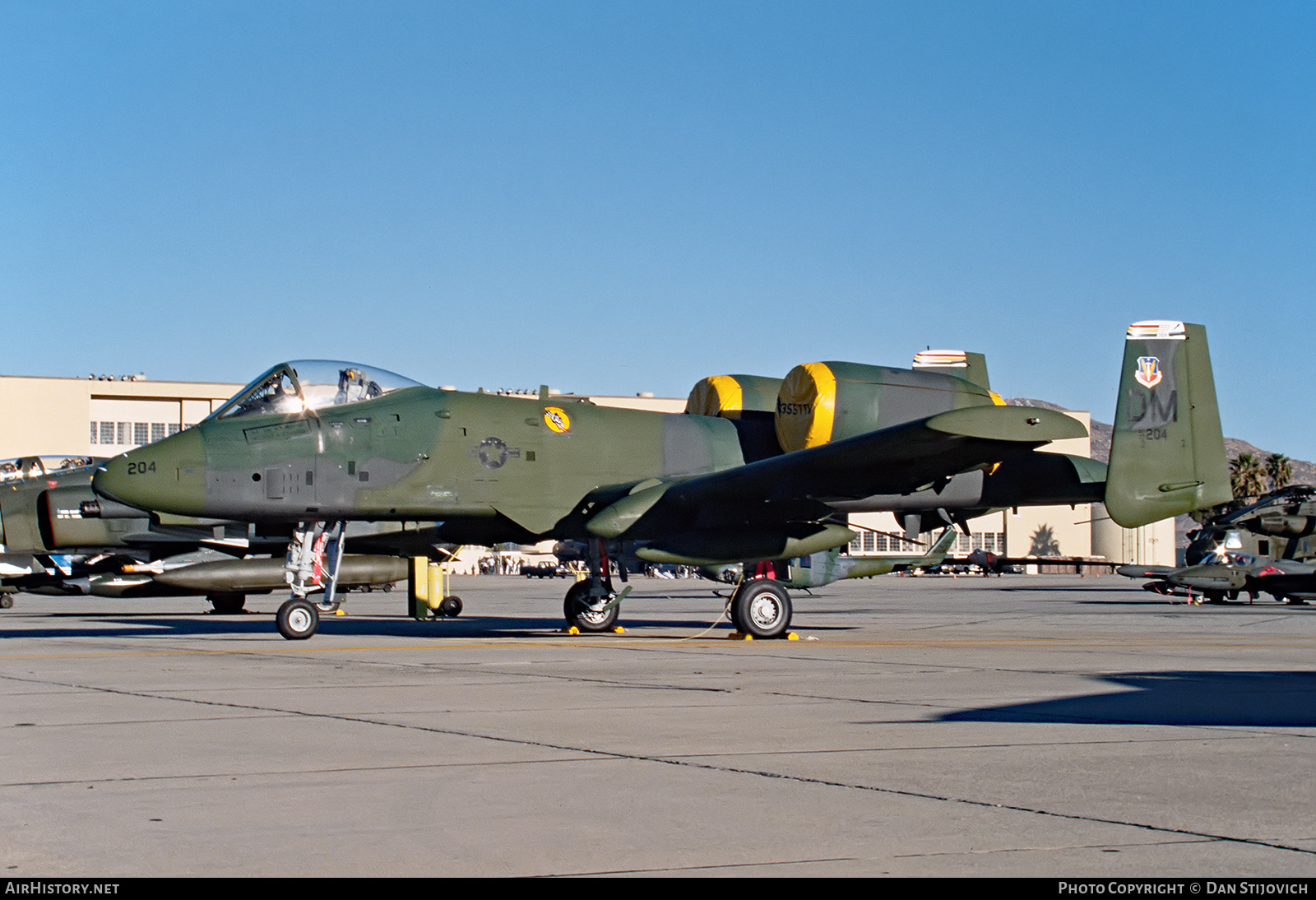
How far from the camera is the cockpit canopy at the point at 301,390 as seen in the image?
16.2 metres

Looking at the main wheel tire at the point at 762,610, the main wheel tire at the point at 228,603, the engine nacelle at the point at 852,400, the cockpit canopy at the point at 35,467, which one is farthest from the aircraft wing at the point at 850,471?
the cockpit canopy at the point at 35,467

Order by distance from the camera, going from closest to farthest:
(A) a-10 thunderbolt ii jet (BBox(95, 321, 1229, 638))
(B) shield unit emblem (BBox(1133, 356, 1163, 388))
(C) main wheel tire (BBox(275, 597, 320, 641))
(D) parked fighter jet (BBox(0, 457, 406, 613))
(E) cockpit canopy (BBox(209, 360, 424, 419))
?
1. (A) a-10 thunderbolt ii jet (BBox(95, 321, 1229, 638))
2. (E) cockpit canopy (BBox(209, 360, 424, 419))
3. (C) main wheel tire (BBox(275, 597, 320, 641))
4. (B) shield unit emblem (BBox(1133, 356, 1163, 388))
5. (D) parked fighter jet (BBox(0, 457, 406, 613))

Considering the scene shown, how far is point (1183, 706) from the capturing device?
29.6 ft

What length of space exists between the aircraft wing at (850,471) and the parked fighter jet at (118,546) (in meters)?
10.0

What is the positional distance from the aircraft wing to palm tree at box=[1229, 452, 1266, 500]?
114 metres

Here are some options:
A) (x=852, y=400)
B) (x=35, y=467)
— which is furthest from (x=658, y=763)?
(x=35, y=467)

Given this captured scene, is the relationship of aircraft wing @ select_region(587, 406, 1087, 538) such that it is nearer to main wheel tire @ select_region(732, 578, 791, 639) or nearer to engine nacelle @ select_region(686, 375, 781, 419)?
main wheel tire @ select_region(732, 578, 791, 639)

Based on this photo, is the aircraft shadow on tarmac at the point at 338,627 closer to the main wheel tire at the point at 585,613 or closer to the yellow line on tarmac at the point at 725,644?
the main wheel tire at the point at 585,613

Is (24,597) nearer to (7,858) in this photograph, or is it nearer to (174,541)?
(174,541)

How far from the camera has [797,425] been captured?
57.6 feet

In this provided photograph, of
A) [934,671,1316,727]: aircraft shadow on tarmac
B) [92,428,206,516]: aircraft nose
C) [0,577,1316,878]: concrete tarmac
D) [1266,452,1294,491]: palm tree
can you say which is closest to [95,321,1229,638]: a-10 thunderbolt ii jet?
[92,428,206,516]: aircraft nose

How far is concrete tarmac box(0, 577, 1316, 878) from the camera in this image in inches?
179
